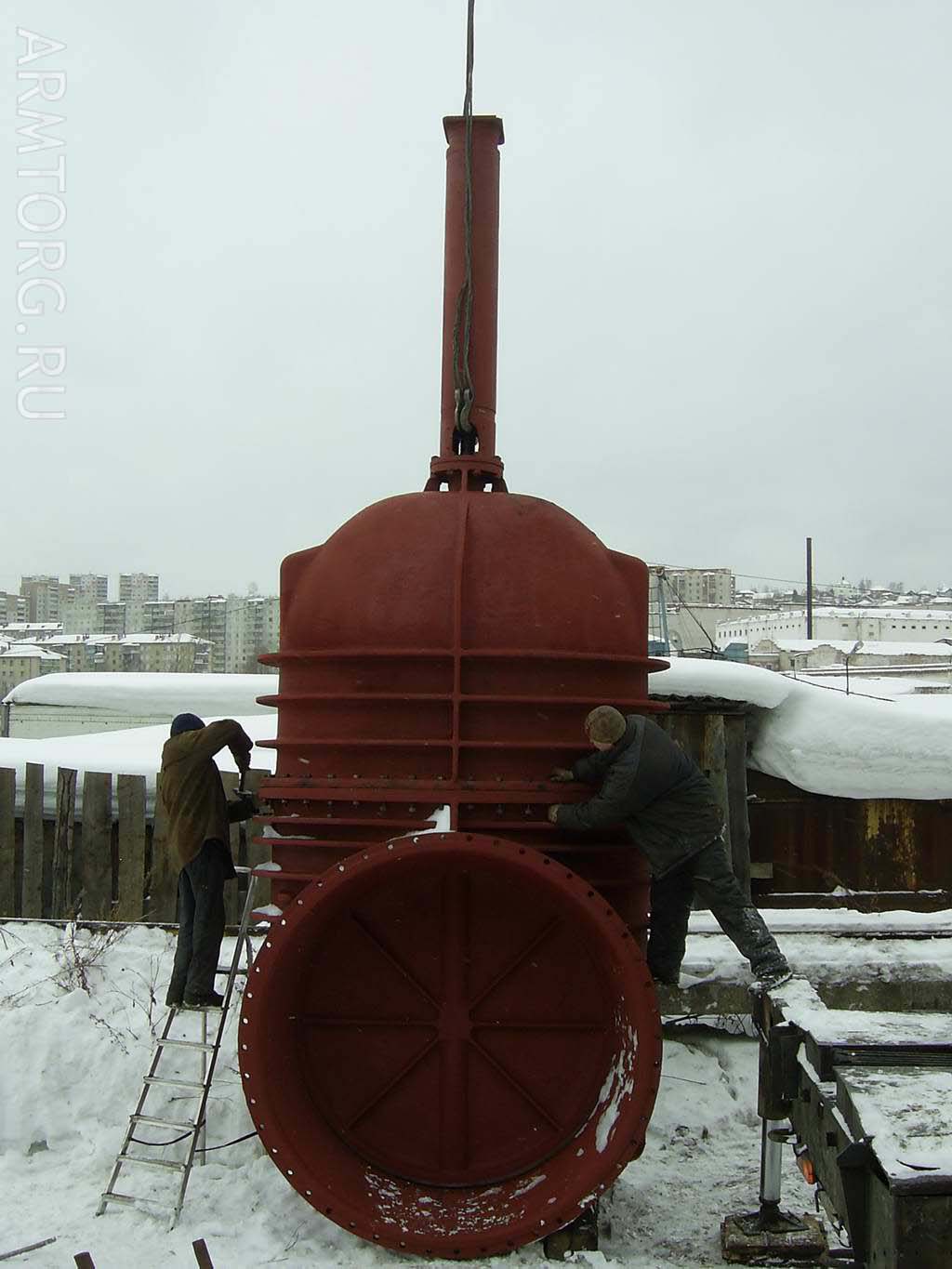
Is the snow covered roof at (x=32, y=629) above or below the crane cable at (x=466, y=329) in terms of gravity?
below

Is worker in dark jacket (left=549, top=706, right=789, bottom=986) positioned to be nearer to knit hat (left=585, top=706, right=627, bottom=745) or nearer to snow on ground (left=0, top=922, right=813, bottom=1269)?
knit hat (left=585, top=706, right=627, bottom=745)

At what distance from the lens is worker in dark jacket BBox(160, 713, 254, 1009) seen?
527cm

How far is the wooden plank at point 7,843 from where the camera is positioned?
7.95 meters

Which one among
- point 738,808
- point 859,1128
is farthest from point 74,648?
point 859,1128

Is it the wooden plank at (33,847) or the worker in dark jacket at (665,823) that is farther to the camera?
the wooden plank at (33,847)

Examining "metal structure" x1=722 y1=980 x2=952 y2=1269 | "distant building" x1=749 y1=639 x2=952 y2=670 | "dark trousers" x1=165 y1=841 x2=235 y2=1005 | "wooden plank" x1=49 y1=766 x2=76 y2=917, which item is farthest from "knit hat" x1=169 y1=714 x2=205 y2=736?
"distant building" x1=749 y1=639 x2=952 y2=670

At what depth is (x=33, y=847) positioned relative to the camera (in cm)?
790

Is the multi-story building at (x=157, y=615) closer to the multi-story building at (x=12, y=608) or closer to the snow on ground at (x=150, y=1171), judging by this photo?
the multi-story building at (x=12, y=608)

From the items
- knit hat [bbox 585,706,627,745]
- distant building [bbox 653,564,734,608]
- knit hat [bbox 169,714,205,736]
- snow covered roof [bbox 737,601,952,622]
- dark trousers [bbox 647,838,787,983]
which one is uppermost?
distant building [bbox 653,564,734,608]

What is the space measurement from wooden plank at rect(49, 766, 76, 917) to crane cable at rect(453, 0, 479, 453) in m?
4.39

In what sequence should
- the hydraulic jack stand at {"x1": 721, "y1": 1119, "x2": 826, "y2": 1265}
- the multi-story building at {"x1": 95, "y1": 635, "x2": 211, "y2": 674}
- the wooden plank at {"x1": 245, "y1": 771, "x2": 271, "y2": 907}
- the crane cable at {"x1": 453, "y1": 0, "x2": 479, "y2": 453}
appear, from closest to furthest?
1. the hydraulic jack stand at {"x1": 721, "y1": 1119, "x2": 826, "y2": 1265}
2. the crane cable at {"x1": 453, "y1": 0, "x2": 479, "y2": 453}
3. the wooden plank at {"x1": 245, "y1": 771, "x2": 271, "y2": 907}
4. the multi-story building at {"x1": 95, "y1": 635, "x2": 211, "y2": 674}

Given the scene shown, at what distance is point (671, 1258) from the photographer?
428cm

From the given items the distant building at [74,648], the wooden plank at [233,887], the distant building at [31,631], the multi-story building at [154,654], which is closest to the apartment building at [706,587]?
the multi-story building at [154,654]

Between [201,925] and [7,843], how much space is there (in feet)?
11.5
